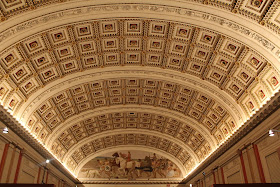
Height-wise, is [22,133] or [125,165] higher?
[125,165]

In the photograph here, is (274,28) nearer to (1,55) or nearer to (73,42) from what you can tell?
(73,42)

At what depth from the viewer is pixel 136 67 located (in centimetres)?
1781

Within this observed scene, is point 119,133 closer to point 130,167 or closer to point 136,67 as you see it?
point 130,167

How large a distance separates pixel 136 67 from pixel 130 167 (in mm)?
16045

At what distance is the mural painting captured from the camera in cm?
2981

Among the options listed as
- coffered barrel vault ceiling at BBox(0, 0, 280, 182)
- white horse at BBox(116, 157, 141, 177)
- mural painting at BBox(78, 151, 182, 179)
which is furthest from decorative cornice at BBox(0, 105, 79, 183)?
white horse at BBox(116, 157, 141, 177)

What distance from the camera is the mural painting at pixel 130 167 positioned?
29812mm

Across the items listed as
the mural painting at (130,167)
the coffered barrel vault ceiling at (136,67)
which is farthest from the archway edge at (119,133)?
the mural painting at (130,167)

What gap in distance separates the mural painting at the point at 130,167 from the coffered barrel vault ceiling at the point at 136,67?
19.9 ft

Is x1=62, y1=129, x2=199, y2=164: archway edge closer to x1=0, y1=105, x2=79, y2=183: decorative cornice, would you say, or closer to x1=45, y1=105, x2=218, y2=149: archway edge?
x1=0, y1=105, x2=79, y2=183: decorative cornice

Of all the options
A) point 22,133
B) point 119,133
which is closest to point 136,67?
point 22,133

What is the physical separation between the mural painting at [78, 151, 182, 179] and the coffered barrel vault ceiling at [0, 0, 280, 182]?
6.08 meters

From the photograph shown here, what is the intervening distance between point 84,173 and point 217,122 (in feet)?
57.6

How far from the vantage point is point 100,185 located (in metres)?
29.5
